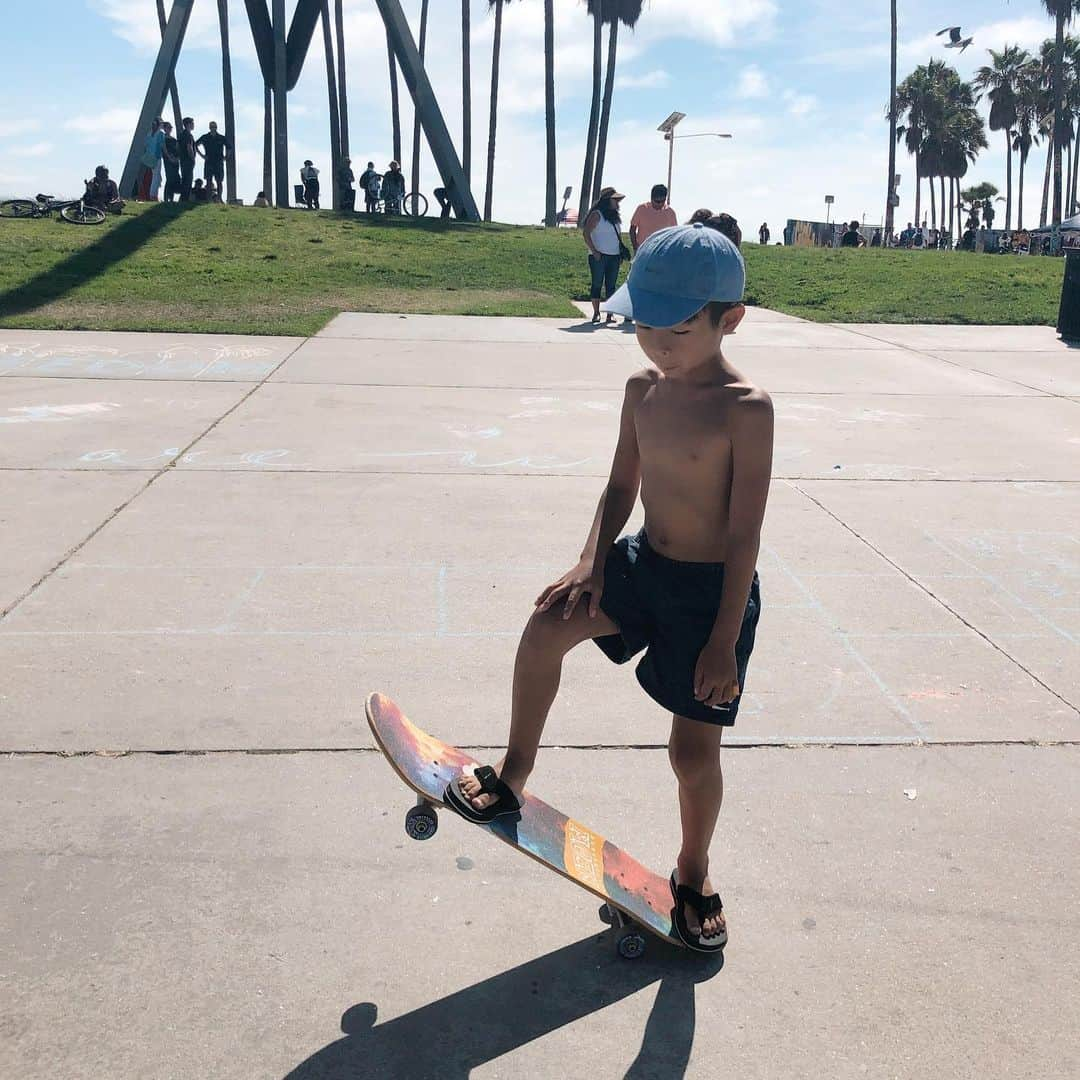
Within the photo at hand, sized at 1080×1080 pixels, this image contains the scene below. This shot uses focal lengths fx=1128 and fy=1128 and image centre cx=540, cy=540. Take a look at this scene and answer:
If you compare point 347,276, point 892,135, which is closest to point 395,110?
point 892,135

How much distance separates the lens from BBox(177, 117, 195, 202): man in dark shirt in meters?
24.7

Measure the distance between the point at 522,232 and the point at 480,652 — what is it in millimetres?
22109

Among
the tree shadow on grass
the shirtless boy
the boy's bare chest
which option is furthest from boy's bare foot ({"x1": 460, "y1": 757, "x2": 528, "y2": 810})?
the tree shadow on grass

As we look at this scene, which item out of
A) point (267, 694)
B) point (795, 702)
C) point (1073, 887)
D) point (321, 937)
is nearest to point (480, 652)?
point (267, 694)

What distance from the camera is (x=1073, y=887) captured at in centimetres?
280

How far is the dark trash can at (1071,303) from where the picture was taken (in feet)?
46.1

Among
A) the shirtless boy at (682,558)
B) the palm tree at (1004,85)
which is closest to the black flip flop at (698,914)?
the shirtless boy at (682,558)

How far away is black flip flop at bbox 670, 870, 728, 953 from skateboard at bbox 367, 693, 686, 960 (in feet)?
0.06

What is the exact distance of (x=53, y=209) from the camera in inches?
856

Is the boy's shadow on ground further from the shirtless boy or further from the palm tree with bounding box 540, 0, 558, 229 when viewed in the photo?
the palm tree with bounding box 540, 0, 558, 229

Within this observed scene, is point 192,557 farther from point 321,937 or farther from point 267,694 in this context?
point 321,937

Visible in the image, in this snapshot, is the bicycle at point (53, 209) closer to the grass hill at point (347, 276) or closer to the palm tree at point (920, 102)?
the grass hill at point (347, 276)

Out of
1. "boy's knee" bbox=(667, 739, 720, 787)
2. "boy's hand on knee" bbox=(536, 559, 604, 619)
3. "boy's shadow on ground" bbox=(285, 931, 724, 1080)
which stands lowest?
"boy's shadow on ground" bbox=(285, 931, 724, 1080)

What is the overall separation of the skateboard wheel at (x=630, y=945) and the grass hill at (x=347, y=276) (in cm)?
1138
